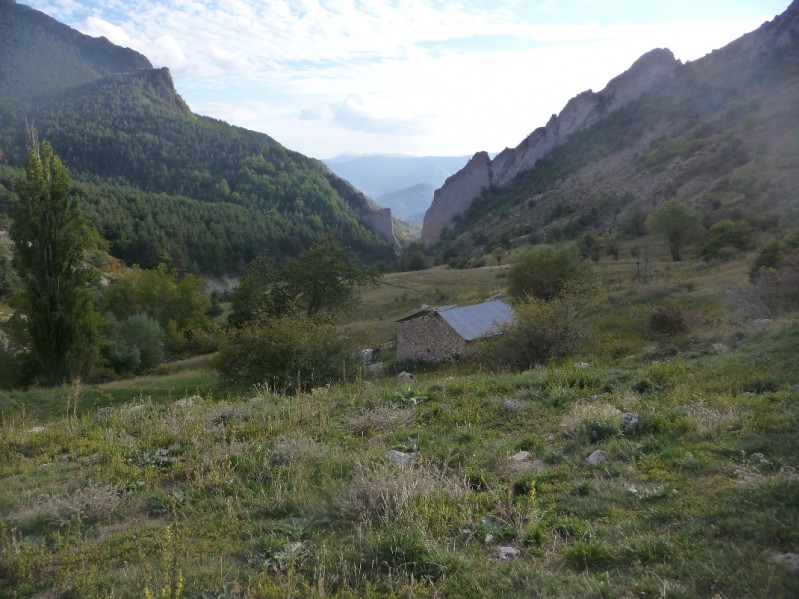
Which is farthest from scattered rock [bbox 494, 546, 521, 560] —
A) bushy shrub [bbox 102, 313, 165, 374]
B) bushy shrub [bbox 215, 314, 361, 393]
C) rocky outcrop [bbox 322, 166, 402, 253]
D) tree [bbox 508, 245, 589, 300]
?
rocky outcrop [bbox 322, 166, 402, 253]

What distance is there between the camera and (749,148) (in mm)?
53656

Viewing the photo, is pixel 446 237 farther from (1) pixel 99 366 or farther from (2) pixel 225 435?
(2) pixel 225 435

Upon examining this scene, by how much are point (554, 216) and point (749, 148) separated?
21.5 metres

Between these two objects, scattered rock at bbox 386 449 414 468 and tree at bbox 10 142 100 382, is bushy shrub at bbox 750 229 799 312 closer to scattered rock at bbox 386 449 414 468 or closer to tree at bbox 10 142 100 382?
scattered rock at bbox 386 449 414 468

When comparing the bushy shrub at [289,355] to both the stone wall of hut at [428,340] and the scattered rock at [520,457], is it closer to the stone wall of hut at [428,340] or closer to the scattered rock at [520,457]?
the stone wall of hut at [428,340]

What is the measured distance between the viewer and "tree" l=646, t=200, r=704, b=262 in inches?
1496

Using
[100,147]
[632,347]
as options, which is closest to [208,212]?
[100,147]

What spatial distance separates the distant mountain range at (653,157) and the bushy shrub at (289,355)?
33.8 meters

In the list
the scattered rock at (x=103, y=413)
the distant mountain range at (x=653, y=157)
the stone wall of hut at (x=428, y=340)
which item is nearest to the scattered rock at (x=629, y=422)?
the scattered rock at (x=103, y=413)

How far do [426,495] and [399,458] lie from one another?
1.16 m

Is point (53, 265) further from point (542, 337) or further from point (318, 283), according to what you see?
point (542, 337)

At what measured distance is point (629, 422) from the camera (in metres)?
6.14

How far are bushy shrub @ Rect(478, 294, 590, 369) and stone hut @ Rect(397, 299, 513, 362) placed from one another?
6.19m

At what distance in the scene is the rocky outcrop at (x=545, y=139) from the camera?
86875mm
